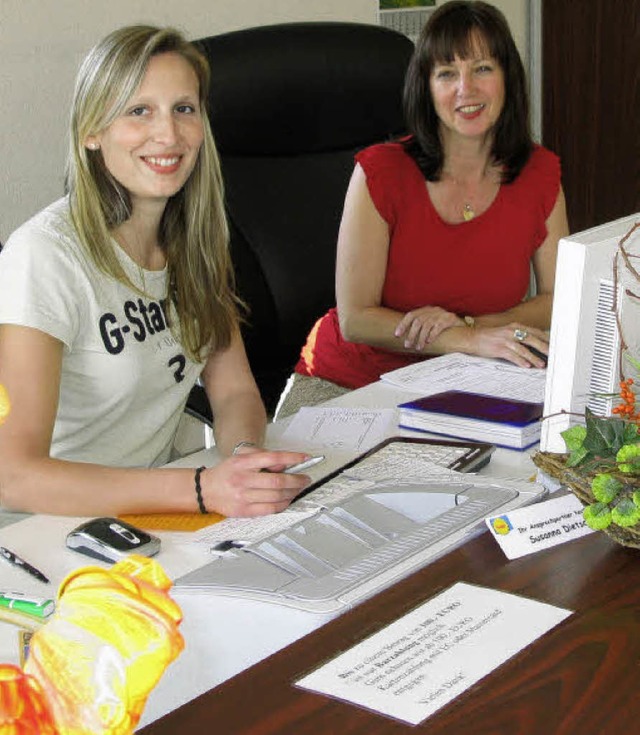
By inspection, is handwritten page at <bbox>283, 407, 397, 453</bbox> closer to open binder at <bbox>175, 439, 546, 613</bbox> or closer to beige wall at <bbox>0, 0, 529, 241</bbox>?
open binder at <bbox>175, 439, 546, 613</bbox>

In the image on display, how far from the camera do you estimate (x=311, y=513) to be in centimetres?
134

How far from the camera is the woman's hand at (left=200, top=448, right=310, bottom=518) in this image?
137cm

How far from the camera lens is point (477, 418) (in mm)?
1622

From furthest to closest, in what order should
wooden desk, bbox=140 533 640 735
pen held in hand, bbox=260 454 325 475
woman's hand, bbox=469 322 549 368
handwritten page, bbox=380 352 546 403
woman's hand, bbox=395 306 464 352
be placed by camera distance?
1. woman's hand, bbox=395 306 464 352
2. woman's hand, bbox=469 322 549 368
3. handwritten page, bbox=380 352 546 403
4. pen held in hand, bbox=260 454 325 475
5. wooden desk, bbox=140 533 640 735

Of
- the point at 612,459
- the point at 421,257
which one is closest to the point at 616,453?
the point at 612,459

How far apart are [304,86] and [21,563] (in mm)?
1309

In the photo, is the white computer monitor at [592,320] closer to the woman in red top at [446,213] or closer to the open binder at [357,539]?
the open binder at [357,539]

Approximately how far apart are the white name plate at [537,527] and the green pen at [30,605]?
45cm

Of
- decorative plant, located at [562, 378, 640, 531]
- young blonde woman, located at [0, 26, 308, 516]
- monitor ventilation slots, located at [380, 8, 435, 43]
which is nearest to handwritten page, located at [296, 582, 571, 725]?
decorative plant, located at [562, 378, 640, 531]

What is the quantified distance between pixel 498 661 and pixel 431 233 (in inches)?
56.4

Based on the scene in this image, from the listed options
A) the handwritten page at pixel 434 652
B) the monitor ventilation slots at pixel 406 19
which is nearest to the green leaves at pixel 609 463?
the handwritten page at pixel 434 652

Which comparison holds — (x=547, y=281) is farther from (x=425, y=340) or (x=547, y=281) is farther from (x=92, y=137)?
(x=92, y=137)

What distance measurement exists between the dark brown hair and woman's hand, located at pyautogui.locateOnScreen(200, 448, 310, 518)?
1073 millimetres

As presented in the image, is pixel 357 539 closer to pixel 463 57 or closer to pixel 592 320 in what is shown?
pixel 592 320
